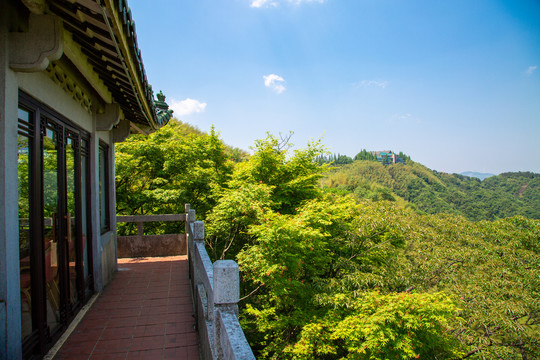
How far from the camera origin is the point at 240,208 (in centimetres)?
1032

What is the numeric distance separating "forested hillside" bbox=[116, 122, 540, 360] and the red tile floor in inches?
157

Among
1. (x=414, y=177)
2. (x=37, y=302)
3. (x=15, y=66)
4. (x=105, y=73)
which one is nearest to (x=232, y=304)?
(x=37, y=302)

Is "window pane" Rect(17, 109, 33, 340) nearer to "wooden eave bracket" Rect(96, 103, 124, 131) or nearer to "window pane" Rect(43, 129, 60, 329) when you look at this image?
"window pane" Rect(43, 129, 60, 329)

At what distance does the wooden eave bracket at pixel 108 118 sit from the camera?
4781 mm

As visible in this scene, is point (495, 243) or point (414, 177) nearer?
point (495, 243)

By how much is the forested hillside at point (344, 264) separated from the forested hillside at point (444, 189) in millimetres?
42797

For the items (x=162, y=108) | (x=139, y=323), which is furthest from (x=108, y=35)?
(x=162, y=108)

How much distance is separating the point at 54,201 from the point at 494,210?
7799 cm

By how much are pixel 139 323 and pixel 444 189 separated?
107567 millimetres

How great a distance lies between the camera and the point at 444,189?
9544 centimetres

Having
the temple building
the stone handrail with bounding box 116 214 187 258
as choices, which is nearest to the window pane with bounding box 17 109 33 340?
the temple building

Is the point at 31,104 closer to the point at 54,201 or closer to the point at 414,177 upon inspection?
the point at 54,201

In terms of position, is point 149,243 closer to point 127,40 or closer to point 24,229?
point 24,229

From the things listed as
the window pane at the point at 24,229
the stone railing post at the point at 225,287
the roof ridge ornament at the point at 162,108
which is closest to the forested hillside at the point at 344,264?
the roof ridge ornament at the point at 162,108
